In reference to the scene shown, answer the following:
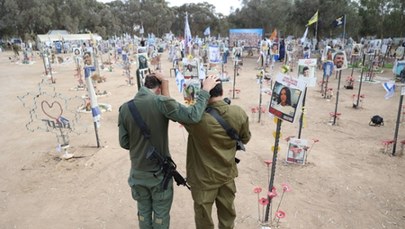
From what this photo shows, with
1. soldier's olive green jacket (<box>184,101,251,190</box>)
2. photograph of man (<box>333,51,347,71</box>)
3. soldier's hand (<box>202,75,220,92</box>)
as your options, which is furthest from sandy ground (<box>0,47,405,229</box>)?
soldier's hand (<box>202,75,220,92</box>)

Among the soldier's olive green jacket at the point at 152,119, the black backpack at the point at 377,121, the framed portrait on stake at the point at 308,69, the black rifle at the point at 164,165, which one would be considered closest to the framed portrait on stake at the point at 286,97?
the soldier's olive green jacket at the point at 152,119

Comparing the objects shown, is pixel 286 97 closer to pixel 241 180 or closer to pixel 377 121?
pixel 241 180

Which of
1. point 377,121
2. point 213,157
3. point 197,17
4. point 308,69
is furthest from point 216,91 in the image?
point 197,17

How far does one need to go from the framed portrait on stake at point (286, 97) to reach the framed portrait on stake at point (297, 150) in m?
2.55

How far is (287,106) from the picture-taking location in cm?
338

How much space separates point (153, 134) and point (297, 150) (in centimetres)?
392

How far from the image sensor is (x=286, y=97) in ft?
11.1

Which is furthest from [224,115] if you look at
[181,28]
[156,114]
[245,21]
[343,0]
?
[181,28]

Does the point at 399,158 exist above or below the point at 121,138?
below

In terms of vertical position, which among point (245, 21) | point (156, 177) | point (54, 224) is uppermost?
point (245, 21)

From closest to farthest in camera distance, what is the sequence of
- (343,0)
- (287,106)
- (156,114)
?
1. (156,114)
2. (287,106)
3. (343,0)

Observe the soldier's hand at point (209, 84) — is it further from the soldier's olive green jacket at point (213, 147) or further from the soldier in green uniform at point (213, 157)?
the soldier's olive green jacket at point (213, 147)

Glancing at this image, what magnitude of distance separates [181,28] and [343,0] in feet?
138

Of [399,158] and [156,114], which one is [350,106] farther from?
[156,114]
